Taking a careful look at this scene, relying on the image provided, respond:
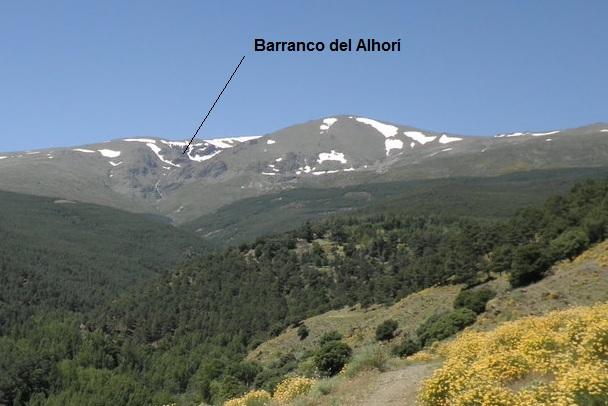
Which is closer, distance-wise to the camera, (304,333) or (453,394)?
(453,394)

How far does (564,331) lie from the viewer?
→ 2052cm

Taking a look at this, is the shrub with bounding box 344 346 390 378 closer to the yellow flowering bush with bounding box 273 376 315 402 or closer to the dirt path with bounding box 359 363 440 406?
the dirt path with bounding box 359 363 440 406

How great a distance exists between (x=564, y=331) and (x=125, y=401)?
130356mm

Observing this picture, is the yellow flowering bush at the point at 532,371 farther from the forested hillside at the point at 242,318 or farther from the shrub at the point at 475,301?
the forested hillside at the point at 242,318

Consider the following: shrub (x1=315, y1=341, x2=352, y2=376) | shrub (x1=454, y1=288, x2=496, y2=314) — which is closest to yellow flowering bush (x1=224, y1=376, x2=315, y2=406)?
shrub (x1=315, y1=341, x2=352, y2=376)

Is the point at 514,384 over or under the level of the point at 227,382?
over

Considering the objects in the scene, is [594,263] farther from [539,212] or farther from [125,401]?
[125,401]

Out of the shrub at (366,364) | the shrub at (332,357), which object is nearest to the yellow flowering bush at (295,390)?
the shrub at (366,364)

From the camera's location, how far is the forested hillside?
80.8 meters

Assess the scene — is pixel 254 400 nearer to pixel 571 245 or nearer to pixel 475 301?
pixel 475 301

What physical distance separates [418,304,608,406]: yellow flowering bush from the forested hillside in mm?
45247

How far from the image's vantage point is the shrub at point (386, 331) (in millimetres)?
67500

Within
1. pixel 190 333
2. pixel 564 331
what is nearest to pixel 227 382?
pixel 564 331

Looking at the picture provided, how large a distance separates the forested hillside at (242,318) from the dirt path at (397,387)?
43564 mm
